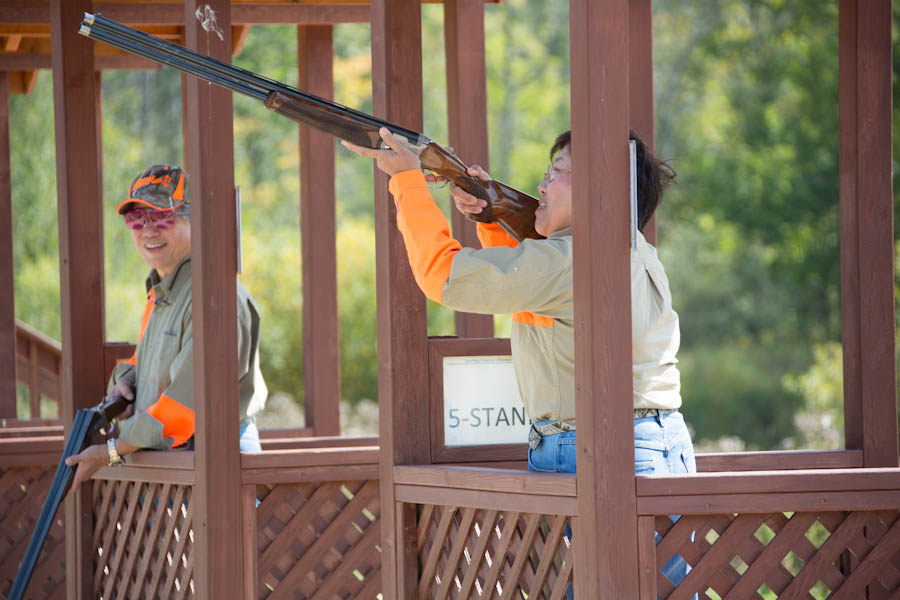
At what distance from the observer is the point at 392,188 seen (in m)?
3.91

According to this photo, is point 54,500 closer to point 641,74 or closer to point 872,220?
point 641,74

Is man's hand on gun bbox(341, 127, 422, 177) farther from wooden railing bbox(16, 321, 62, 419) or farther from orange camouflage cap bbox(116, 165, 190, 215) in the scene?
wooden railing bbox(16, 321, 62, 419)

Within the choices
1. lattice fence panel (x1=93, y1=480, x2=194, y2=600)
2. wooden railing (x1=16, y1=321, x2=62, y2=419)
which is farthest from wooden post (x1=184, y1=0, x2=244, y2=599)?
wooden railing (x1=16, y1=321, x2=62, y2=419)

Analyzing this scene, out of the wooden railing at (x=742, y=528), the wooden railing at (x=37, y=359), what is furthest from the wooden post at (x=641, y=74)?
the wooden railing at (x=37, y=359)

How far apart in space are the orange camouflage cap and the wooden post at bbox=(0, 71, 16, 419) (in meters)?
3.07

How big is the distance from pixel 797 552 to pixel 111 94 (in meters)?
25.3

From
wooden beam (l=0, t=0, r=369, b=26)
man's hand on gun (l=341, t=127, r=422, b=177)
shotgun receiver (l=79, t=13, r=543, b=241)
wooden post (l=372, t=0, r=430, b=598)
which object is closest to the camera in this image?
man's hand on gun (l=341, t=127, r=422, b=177)

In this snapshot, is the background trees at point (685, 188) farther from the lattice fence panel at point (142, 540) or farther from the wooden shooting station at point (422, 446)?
the lattice fence panel at point (142, 540)

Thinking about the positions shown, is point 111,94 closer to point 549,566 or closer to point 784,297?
point 784,297

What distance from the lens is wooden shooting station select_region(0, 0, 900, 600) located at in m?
3.42

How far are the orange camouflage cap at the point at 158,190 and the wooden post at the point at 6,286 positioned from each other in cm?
307

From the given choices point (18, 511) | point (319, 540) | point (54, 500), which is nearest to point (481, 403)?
point (319, 540)

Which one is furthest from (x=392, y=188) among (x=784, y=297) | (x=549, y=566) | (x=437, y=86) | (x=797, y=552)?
(x=437, y=86)

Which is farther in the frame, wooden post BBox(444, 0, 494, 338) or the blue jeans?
wooden post BBox(444, 0, 494, 338)
